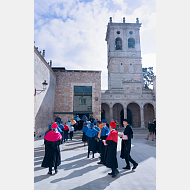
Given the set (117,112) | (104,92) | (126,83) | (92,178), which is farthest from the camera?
(117,112)

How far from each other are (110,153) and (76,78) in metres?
15.2

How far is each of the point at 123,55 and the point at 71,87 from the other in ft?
54.5

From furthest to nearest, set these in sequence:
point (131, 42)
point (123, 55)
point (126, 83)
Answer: point (131, 42) < point (123, 55) < point (126, 83)

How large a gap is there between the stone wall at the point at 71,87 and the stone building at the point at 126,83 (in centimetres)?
520

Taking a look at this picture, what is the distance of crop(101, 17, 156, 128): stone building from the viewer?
24188mm

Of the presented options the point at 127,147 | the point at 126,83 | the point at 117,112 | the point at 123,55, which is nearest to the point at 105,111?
the point at 117,112

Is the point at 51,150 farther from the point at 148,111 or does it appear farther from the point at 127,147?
the point at 148,111

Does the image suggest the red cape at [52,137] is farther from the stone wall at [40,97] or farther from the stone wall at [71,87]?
the stone wall at [71,87]

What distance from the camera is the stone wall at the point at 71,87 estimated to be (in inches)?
735

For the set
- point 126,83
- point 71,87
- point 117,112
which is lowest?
point 117,112

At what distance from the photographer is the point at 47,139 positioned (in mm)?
4887

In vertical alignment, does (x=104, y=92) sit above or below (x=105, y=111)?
above

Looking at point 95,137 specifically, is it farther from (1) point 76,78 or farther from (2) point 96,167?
(1) point 76,78

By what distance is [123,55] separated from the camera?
30.7 m
